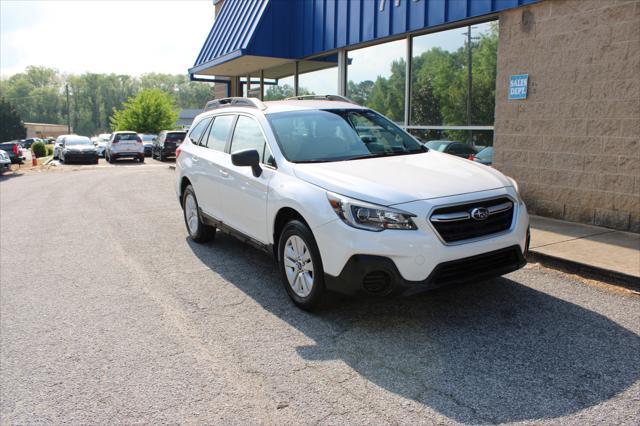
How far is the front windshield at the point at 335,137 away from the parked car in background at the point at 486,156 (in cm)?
367

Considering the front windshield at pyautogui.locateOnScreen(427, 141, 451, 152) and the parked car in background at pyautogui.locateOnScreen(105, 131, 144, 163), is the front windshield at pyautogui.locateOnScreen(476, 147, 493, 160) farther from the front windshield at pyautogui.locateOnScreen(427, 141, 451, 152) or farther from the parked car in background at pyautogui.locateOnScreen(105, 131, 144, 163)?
the parked car in background at pyautogui.locateOnScreen(105, 131, 144, 163)

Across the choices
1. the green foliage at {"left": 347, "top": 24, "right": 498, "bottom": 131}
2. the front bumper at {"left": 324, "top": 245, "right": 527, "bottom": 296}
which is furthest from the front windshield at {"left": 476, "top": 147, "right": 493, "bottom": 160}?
the front bumper at {"left": 324, "top": 245, "right": 527, "bottom": 296}

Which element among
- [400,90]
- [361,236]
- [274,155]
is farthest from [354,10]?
[361,236]

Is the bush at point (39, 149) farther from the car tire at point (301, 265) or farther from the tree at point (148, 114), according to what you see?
the car tire at point (301, 265)

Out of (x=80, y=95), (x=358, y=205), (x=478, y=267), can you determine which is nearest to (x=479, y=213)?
(x=478, y=267)

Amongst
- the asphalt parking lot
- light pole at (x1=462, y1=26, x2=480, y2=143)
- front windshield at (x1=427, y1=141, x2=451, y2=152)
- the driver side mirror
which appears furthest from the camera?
front windshield at (x1=427, y1=141, x2=451, y2=152)

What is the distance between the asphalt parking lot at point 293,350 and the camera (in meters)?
3.25

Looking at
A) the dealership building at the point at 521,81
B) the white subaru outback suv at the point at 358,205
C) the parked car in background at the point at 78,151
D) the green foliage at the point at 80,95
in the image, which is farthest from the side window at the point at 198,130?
the green foliage at the point at 80,95

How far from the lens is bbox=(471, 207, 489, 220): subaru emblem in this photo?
4.20 meters

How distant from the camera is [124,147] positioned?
2883 centimetres

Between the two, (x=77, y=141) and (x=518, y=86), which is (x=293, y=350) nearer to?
(x=518, y=86)

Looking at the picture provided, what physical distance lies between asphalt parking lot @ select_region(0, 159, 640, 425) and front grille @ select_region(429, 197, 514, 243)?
713mm

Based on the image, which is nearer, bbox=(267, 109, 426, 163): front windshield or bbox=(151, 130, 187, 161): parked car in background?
bbox=(267, 109, 426, 163): front windshield

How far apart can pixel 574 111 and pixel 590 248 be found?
2307 mm
